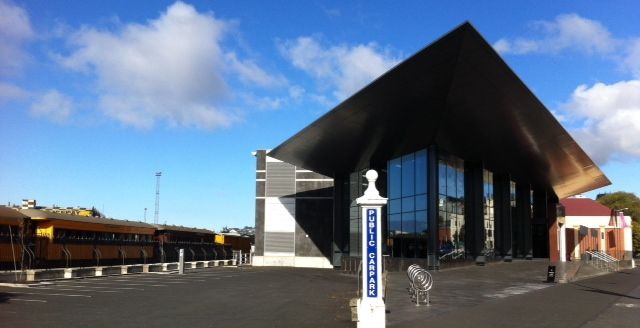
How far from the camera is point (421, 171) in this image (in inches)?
1275

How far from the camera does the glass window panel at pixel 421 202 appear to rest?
31.6 m

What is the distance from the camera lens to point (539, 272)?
98.8ft

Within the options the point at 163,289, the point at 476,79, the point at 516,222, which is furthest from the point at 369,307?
the point at 516,222

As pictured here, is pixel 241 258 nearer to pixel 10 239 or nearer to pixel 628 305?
pixel 10 239

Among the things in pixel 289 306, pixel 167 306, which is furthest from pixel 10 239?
pixel 289 306

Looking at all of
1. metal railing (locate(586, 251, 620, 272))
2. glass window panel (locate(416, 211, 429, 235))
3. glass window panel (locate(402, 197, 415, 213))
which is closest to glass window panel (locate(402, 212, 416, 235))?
glass window panel (locate(402, 197, 415, 213))

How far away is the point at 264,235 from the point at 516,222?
880 inches

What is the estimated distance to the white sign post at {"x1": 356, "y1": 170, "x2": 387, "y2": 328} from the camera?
32.0ft

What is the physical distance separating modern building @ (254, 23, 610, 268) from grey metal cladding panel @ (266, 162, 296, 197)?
3.7 inches

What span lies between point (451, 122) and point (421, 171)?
570 cm

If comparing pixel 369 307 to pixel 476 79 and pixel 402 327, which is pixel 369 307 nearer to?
pixel 402 327

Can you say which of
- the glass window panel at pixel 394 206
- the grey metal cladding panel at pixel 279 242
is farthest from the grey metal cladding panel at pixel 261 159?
the glass window panel at pixel 394 206

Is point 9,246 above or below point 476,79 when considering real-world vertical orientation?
below

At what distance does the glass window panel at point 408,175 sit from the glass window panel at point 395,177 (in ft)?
1.68
